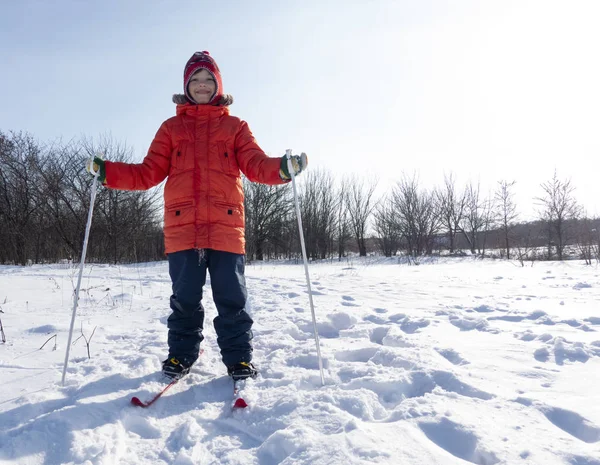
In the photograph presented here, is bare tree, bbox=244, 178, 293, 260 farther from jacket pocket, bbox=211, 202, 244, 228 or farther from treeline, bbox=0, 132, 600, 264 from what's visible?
jacket pocket, bbox=211, 202, 244, 228

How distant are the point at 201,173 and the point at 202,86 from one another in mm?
643

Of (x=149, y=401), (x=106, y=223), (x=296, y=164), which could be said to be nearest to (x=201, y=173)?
(x=296, y=164)

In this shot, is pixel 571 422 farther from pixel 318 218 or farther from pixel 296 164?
pixel 318 218

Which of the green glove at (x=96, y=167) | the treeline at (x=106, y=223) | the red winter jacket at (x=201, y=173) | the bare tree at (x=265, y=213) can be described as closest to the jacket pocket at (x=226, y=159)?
the red winter jacket at (x=201, y=173)

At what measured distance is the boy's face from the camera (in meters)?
2.43

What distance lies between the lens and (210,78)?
2439 mm

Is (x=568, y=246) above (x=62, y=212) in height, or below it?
below

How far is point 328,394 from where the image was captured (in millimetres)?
1771

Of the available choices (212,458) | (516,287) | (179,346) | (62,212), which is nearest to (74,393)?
(179,346)

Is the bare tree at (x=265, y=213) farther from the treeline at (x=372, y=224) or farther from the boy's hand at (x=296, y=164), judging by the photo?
the boy's hand at (x=296, y=164)

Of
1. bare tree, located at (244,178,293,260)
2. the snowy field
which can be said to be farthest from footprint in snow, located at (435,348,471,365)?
bare tree, located at (244,178,293,260)

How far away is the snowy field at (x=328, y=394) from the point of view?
1.34m

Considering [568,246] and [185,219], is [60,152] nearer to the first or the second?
[185,219]

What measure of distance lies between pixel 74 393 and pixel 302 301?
9.78 feet
